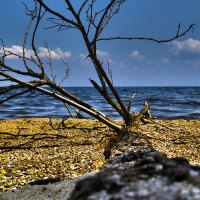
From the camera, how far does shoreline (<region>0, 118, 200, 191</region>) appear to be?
10.9ft

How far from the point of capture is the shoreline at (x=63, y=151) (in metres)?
3.34

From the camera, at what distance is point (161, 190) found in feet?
4.12

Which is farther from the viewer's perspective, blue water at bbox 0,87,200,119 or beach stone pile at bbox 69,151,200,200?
blue water at bbox 0,87,200,119

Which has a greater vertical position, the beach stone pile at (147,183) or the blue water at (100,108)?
the beach stone pile at (147,183)

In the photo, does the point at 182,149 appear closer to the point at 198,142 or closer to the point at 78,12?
the point at 198,142

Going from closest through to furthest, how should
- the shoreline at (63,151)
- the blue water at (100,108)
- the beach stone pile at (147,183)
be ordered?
the beach stone pile at (147,183) → the shoreline at (63,151) → the blue water at (100,108)

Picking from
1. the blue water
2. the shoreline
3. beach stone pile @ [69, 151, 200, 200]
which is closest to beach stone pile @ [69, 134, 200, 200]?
beach stone pile @ [69, 151, 200, 200]

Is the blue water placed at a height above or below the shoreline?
below

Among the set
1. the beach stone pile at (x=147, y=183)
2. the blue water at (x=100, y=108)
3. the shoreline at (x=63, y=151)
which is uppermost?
the beach stone pile at (x=147, y=183)

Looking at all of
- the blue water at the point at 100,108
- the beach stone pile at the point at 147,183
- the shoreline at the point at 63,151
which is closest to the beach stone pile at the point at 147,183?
the beach stone pile at the point at 147,183

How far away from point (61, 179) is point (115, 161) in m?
1.16

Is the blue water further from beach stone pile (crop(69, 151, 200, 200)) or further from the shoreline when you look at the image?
beach stone pile (crop(69, 151, 200, 200))

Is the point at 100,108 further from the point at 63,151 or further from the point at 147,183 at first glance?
the point at 147,183

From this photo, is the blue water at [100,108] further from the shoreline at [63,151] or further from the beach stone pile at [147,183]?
the beach stone pile at [147,183]
